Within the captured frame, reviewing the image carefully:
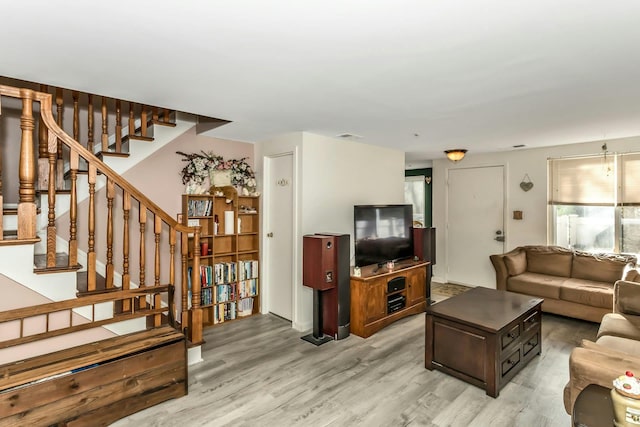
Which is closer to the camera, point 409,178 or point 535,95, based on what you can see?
point 535,95

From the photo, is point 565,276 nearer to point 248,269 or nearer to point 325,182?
point 325,182

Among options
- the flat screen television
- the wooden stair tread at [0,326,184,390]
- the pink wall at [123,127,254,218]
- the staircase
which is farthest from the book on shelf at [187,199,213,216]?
the flat screen television

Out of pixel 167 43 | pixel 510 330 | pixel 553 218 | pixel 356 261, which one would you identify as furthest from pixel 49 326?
pixel 553 218

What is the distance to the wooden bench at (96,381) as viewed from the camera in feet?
6.67

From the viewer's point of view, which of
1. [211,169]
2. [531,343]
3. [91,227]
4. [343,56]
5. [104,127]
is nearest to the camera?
[343,56]

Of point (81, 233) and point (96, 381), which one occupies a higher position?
point (81, 233)

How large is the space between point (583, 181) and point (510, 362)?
341cm


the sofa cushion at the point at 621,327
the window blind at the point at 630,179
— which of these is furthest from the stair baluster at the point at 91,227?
the window blind at the point at 630,179

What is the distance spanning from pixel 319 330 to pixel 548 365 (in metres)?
2.20

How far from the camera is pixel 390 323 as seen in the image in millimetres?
4129

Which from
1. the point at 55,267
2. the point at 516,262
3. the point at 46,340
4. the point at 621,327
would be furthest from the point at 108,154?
the point at 516,262

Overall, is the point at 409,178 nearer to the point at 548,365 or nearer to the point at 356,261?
the point at 356,261

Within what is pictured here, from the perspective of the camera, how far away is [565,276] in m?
4.64

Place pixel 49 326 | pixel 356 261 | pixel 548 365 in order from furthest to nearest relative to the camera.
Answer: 1. pixel 356 261
2. pixel 548 365
3. pixel 49 326
